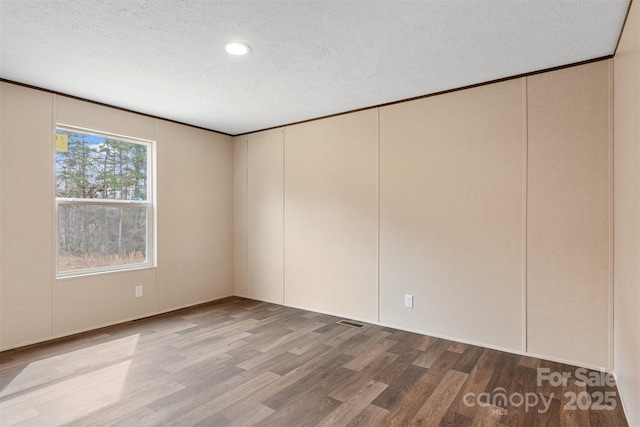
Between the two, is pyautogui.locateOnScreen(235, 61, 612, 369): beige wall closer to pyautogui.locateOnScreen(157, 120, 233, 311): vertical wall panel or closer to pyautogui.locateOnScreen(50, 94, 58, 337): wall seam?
pyautogui.locateOnScreen(157, 120, 233, 311): vertical wall panel

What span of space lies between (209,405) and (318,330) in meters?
1.60

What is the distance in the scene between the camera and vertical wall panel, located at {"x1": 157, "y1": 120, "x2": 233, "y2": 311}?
4.37 metres

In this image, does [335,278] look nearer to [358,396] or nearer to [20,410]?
[358,396]

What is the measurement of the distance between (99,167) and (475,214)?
3.97m

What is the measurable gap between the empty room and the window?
2 cm

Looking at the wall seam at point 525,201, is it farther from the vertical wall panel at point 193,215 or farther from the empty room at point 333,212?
the vertical wall panel at point 193,215

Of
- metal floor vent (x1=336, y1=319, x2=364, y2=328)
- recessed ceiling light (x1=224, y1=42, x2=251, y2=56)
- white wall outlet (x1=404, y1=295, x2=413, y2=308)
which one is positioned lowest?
metal floor vent (x1=336, y1=319, x2=364, y2=328)

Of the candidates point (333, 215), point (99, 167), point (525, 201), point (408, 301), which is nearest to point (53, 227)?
point (99, 167)

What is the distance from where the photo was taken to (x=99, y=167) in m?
3.83

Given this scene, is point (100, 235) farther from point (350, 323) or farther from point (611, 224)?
point (611, 224)

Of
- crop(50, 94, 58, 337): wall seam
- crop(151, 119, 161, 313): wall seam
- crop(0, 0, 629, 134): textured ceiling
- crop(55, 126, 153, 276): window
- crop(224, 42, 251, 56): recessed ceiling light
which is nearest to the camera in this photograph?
crop(0, 0, 629, 134): textured ceiling

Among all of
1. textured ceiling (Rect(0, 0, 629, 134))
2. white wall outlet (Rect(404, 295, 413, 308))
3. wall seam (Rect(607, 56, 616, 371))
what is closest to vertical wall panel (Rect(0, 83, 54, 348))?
textured ceiling (Rect(0, 0, 629, 134))

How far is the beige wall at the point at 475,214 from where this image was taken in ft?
8.89

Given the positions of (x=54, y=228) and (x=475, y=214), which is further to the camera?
(x=54, y=228)
